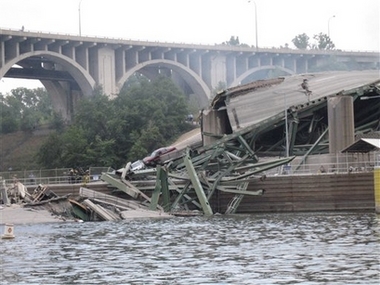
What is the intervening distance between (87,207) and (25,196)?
402 inches

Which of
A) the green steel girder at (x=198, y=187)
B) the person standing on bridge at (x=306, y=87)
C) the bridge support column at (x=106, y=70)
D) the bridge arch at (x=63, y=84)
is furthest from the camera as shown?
the bridge support column at (x=106, y=70)

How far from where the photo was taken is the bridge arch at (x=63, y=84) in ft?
482

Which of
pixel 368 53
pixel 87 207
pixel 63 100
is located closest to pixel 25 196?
pixel 87 207

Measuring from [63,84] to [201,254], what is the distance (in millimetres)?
137118

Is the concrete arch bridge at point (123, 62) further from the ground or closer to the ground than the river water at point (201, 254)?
further from the ground

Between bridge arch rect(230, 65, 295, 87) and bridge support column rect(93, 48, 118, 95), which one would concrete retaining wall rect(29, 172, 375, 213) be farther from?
bridge arch rect(230, 65, 295, 87)

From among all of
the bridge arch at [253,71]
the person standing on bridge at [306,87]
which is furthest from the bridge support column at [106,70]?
the person standing on bridge at [306,87]

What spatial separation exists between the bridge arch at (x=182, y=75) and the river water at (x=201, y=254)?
351ft

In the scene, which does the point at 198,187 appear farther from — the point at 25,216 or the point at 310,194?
the point at 25,216

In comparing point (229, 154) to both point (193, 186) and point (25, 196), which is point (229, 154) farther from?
point (25, 196)

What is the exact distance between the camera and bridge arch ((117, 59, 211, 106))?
536 feet

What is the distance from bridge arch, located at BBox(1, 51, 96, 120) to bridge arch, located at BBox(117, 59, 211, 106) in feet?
18.3

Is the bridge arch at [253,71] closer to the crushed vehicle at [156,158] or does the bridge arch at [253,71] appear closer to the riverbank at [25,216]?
the crushed vehicle at [156,158]

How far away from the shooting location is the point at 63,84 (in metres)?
172
